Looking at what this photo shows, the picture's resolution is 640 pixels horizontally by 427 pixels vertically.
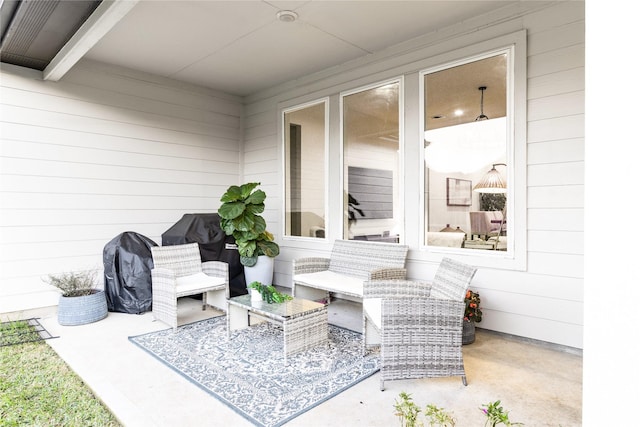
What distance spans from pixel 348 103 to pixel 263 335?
3.11m

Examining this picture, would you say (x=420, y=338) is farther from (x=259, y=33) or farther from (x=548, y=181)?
(x=259, y=33)

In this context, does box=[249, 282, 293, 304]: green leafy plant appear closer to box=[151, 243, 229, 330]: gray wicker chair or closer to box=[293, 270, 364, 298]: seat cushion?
box=[293, 270, 364, 298]: seat cushion

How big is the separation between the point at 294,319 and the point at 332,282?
1.10m

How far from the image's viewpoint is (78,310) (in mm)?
3879

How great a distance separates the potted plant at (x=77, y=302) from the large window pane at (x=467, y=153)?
12.0 feet

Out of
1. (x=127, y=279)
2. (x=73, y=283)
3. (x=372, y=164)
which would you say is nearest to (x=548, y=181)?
(x=372, y=164)

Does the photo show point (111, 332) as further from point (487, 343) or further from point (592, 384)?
point (592, 384)

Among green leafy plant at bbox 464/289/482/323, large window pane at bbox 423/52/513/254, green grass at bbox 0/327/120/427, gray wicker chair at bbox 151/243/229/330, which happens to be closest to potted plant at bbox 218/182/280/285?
gray wicker chair at bbox 151/243/229/330

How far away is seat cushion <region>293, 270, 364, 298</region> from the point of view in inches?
148


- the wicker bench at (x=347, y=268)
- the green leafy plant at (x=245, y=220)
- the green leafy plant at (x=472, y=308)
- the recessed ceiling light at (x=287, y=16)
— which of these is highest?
the recessed ceiling light at (x=287, y=16)

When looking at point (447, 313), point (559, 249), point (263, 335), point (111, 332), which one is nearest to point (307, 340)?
point (263, 335)

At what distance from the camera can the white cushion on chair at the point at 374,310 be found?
273 cm

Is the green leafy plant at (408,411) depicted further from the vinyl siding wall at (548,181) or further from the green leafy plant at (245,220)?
the green leafy plant at (245,220)

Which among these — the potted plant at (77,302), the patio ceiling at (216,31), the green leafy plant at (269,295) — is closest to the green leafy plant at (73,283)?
the potted plant at (77,302)
